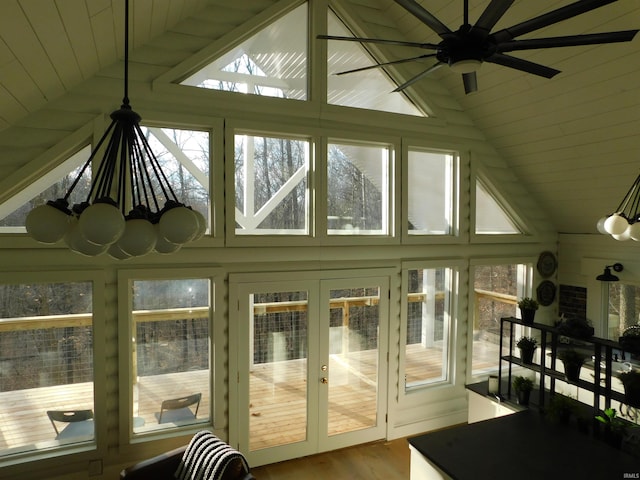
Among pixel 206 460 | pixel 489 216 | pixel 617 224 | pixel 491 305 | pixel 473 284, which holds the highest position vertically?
pixel 489 216

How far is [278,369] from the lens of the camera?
396 centimetres

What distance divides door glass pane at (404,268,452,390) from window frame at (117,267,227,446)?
1987mm

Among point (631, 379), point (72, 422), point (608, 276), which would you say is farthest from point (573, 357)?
point (72, 422)

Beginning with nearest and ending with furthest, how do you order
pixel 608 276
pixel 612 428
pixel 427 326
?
pixel 612 428
pixel 608 276
pixel 427 326

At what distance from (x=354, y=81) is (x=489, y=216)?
2254 mm

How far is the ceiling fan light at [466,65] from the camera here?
192 centimetres

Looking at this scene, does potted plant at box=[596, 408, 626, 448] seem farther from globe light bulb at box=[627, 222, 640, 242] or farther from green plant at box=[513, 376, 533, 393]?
globe light bulb at box=[627, 222, 640, 242]

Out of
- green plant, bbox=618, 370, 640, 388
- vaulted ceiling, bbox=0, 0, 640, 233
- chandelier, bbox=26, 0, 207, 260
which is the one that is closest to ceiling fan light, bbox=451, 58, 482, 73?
chandelier, bbox=26, 0, 207, 260

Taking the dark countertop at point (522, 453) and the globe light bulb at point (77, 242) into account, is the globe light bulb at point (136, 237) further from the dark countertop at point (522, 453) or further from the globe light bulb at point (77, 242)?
the dark countertop at point (522, 453)

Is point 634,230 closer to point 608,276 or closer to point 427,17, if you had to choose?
point 608,276

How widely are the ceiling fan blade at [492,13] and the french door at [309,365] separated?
2642mm

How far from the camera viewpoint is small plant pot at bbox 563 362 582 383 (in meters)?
3.10

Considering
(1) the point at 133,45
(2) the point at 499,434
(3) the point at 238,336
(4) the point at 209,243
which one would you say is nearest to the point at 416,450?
(2) the point at 499,434

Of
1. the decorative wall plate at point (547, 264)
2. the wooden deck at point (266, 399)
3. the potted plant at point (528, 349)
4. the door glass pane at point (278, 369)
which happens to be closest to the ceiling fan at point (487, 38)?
the potted plant at point (528, 349)
